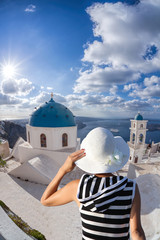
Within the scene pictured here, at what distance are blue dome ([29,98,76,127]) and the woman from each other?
29.0 ft

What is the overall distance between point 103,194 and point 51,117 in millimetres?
9379

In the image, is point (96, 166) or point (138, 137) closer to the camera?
point (96, 166)

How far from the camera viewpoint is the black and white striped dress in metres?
1.11

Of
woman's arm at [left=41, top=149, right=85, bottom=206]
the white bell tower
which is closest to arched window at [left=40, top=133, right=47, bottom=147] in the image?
woman's arm at [left=41, top=149, right=85, bottom=206]

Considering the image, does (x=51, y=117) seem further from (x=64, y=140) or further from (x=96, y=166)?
(x=96, y=166)

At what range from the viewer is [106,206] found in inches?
43.7

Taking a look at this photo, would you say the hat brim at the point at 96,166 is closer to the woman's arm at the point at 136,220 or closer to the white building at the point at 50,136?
the woman's arm at the point at 136,220

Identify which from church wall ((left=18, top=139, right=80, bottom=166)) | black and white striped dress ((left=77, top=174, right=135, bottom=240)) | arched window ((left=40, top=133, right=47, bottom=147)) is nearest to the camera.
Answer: black and white striped dress ((left=77, top=174, right=135, bottom=240))

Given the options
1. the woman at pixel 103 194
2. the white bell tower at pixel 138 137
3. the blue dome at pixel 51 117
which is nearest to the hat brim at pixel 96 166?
the woman at pixel 103 194

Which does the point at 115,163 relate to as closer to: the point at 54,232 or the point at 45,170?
the point at 54,232

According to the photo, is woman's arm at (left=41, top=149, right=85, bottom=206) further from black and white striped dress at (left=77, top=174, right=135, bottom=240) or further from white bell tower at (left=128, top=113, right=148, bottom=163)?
white bell tower at (left=128, top=113, right=148, bottom=163)

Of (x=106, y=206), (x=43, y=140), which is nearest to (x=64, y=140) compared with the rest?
(x=43, y=140)

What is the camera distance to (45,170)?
8445mm

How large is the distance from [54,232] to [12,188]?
150 inches
